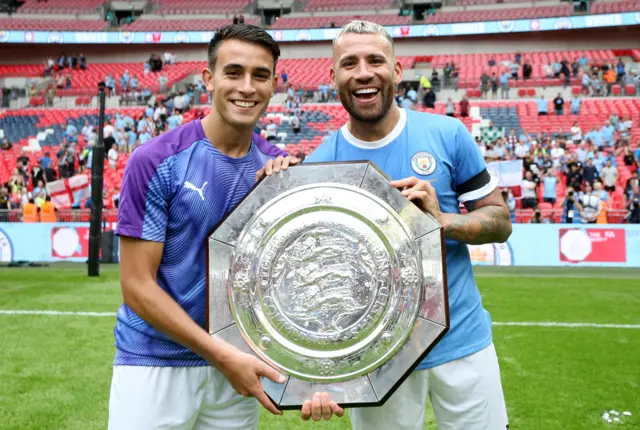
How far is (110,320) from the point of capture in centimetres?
742

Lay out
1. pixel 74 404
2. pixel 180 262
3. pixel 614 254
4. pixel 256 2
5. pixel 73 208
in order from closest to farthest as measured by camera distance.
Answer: pixel 180 262
pixel 74 404
pixel 614 254
pixel 73 208
pixel 256 2

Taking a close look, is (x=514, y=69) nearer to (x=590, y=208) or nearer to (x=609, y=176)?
(x=609, y=176)

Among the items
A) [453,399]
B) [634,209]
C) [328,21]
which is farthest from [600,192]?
[328,21]

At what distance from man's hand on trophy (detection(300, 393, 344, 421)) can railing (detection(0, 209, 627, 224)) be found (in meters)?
12.4

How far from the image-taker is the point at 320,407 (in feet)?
5.74

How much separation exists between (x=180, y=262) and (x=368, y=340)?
2.31 ft

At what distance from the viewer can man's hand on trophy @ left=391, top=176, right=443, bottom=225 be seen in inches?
71.9

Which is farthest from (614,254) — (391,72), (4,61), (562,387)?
(4,61)

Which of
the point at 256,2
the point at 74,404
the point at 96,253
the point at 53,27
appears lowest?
the point at 96,253

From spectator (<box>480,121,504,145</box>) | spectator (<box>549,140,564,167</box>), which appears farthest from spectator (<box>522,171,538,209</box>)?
spectator (<box>480,121,504,145</box>)

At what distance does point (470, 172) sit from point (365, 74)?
54cm

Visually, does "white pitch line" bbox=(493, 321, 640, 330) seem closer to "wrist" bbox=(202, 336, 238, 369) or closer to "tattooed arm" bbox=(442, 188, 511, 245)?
"tattooed arm" bbox=(442, 188, 511, 245)

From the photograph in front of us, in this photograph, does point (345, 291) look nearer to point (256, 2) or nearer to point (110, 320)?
point (110, 320)

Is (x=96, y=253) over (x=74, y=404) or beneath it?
beneath
